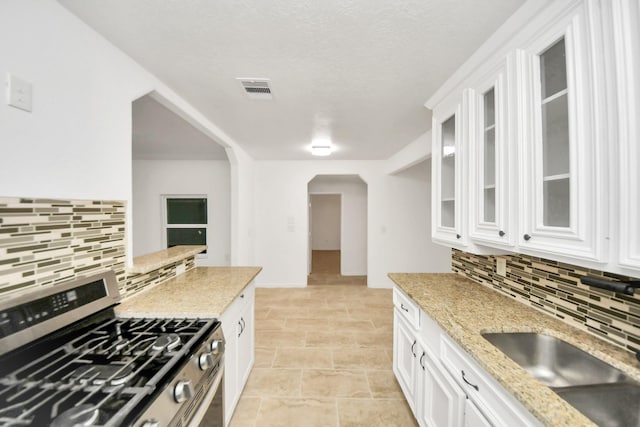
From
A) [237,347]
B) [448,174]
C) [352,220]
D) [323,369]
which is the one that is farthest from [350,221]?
[237,347]

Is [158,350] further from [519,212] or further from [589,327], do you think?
[589,327]

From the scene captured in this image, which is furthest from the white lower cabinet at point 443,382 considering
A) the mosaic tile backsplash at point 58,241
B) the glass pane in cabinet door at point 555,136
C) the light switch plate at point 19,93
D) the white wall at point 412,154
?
the light switch plate at point 19,93

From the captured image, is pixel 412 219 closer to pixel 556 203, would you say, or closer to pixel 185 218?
pixel 556 203

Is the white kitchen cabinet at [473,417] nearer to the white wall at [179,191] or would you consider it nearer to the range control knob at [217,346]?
the range control knob at [217,346]

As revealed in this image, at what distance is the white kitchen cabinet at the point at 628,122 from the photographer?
781 millimetres

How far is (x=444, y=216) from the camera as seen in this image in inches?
79.1

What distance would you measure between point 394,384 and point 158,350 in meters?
1.92

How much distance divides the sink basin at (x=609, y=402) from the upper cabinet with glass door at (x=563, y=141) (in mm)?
492

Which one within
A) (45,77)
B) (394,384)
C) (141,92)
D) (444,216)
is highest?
(141,92)

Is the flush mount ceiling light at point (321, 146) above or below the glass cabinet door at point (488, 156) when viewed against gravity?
above

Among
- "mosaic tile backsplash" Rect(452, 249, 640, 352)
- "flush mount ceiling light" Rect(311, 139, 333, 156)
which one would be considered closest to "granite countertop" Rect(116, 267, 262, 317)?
"mosaic tile backsplash" Rect(452, 249, 640, 352)

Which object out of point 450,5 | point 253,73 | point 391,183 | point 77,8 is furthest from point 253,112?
point 391,183

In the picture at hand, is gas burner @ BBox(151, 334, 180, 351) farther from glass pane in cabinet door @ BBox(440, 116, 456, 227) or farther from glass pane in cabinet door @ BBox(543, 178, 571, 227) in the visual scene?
glass pane in cabinet door @ BBox(440, 116, 456, 227)

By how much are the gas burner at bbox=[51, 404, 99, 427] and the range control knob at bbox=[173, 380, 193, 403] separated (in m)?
0.24
